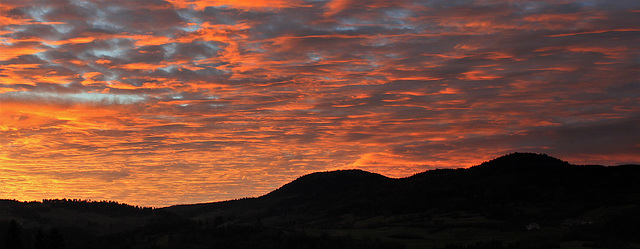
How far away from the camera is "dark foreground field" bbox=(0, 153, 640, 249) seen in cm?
7225

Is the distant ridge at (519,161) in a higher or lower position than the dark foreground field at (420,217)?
higher

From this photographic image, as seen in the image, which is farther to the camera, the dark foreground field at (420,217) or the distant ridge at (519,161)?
the distant ridge at (519,161)

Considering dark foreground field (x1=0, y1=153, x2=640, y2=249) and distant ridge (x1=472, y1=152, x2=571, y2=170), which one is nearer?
dark foreground field (x1=0, y1=153, x2=640, y2=249)

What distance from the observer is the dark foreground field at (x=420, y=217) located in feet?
237

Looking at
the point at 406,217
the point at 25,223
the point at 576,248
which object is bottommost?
the point at 576,248

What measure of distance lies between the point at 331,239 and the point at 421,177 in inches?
3770

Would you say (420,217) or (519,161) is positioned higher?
(519,161)

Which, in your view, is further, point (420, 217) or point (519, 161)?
point (519, 161)

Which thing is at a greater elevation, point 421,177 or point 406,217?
point 421,177

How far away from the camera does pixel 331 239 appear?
78.1m

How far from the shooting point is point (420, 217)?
350 feet

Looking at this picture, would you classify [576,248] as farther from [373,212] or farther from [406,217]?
[373,212]

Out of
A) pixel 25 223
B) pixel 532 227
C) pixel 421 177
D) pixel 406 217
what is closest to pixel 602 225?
pixel 532 227

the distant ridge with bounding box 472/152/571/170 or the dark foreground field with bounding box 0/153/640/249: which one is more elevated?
the distant ridge with bounding box 472/152/571/170
